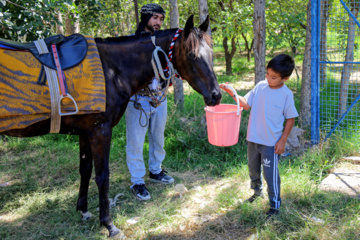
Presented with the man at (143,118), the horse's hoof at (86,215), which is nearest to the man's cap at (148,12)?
the man at (143,118)

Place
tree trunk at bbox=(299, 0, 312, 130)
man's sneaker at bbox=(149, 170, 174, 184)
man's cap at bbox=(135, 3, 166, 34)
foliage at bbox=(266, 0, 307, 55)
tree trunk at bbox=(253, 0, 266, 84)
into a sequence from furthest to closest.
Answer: foliage at bbox=(266, 0, 307, 55) → tree trunk at bbox=(299, 0, 312, 130) → tree trunk at bbox=(253, 0, 266, 84) → man's sneaker at bbox=(149, 170, 174, 184) → man's cap at bbox=(135, 3, 166, 34)

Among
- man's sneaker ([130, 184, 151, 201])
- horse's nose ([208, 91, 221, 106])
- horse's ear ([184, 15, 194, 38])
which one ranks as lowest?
man's sneaker ([130, 184, 151, 201])

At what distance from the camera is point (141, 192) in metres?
3.10

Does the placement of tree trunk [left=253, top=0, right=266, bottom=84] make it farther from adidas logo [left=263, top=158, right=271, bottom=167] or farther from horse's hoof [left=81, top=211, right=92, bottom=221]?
horse's hoof [left=81, top=211, right=92, bottom=221]

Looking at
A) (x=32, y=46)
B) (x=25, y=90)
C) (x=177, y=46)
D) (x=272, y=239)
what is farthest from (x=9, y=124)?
(x=272, y=239)

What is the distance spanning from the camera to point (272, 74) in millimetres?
2318

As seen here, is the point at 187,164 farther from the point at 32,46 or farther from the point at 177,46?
the point at 32,46

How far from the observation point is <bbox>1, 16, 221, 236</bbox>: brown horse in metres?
2.26

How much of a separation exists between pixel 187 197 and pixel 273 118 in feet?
4.25

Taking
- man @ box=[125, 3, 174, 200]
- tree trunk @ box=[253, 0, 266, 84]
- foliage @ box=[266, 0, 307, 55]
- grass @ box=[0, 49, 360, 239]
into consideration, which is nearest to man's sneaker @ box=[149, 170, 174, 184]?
grass @ box=[0, 49, 360, 239]

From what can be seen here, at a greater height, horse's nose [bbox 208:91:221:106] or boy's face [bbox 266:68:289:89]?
boy's face [bbox 266:68:289:89]

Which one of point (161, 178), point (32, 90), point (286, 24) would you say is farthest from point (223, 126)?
point (286, 24)

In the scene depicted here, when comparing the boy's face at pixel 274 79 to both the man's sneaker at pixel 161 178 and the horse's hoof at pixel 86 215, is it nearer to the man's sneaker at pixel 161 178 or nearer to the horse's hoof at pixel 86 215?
the man's sneaker at pixel 161 178

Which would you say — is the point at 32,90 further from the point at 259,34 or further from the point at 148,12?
the point at 259,34
